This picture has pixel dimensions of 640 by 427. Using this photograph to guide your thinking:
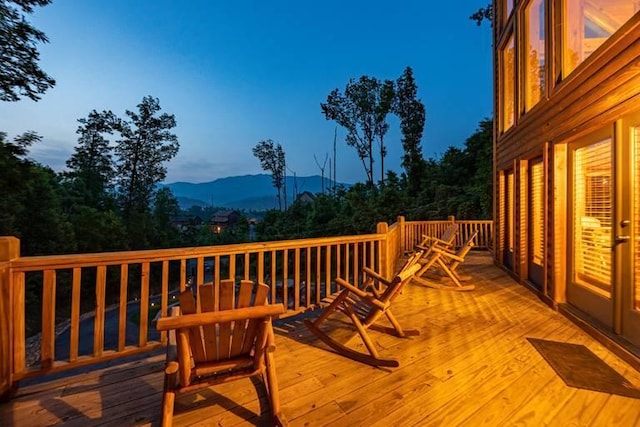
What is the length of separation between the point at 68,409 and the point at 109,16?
992 inches

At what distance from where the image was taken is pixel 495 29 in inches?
262

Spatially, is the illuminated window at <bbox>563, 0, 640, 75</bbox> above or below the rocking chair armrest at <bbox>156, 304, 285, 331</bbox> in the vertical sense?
above

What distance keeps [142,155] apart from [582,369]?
29.9m

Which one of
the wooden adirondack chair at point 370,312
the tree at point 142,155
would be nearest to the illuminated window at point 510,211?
the wooden adirondack chair at point 370,312

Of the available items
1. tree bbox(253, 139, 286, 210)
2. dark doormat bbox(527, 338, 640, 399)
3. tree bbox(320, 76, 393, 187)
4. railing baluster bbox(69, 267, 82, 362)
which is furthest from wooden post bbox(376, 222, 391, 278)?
tree bbox(253, 139, 286, 210)

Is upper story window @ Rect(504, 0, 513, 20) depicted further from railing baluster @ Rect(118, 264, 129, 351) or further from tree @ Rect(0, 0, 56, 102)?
tree @ Rect(0, 0, 56, 102)

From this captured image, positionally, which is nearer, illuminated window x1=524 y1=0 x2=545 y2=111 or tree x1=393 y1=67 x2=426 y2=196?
illuminated window x1=524 y1=0 x2=545 y2=111

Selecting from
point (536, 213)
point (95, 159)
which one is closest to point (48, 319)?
point (536, 213)

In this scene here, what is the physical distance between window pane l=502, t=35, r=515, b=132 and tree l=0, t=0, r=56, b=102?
10.7m

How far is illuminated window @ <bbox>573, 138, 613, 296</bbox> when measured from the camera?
2.90 meters

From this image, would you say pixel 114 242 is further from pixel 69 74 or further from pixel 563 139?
pixel 563 139

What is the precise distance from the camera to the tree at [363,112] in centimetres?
2283

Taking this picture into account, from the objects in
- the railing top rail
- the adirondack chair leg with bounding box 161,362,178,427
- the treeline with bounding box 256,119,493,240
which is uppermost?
the treeline with bounding box 256,119,493,240

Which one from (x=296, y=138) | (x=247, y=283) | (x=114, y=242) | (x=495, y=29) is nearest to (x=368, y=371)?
(x=247, y=283)
